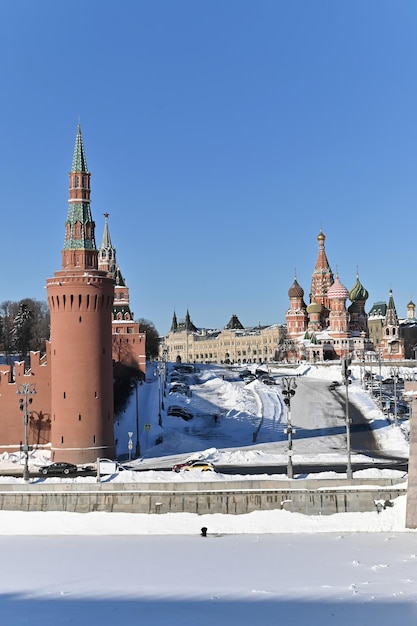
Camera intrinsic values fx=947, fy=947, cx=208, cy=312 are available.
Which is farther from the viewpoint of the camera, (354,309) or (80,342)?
(354,309)

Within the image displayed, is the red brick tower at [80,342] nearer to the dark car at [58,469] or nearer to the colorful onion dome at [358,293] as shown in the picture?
the dark car at [58,469]

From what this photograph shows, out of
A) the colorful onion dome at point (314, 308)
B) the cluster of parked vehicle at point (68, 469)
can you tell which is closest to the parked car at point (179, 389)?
the cluster of parked vehicle at point (68, 469)

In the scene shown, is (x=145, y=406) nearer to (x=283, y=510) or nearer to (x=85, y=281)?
(x=85, y=281)

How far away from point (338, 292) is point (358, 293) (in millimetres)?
12477

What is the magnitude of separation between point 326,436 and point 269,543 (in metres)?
35.1

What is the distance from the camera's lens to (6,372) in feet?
204

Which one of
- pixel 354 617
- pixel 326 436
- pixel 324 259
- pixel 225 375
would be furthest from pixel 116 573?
pixel 324 259

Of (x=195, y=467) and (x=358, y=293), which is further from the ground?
(x=358, y=293)

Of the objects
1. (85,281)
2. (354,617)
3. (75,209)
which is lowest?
(354,617)

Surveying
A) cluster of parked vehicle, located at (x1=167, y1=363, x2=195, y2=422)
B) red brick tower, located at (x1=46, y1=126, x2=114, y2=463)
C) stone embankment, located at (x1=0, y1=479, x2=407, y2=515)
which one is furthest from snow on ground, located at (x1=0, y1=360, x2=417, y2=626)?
cluster of parked vehicle, located at (x1=167, y1=363, x2=195, y2=422)

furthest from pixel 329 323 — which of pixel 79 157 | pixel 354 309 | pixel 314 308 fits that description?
pixel 79 157

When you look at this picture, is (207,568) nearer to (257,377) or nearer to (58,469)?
(58,469)

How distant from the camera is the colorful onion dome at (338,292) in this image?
157 m

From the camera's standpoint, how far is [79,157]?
60.8m
